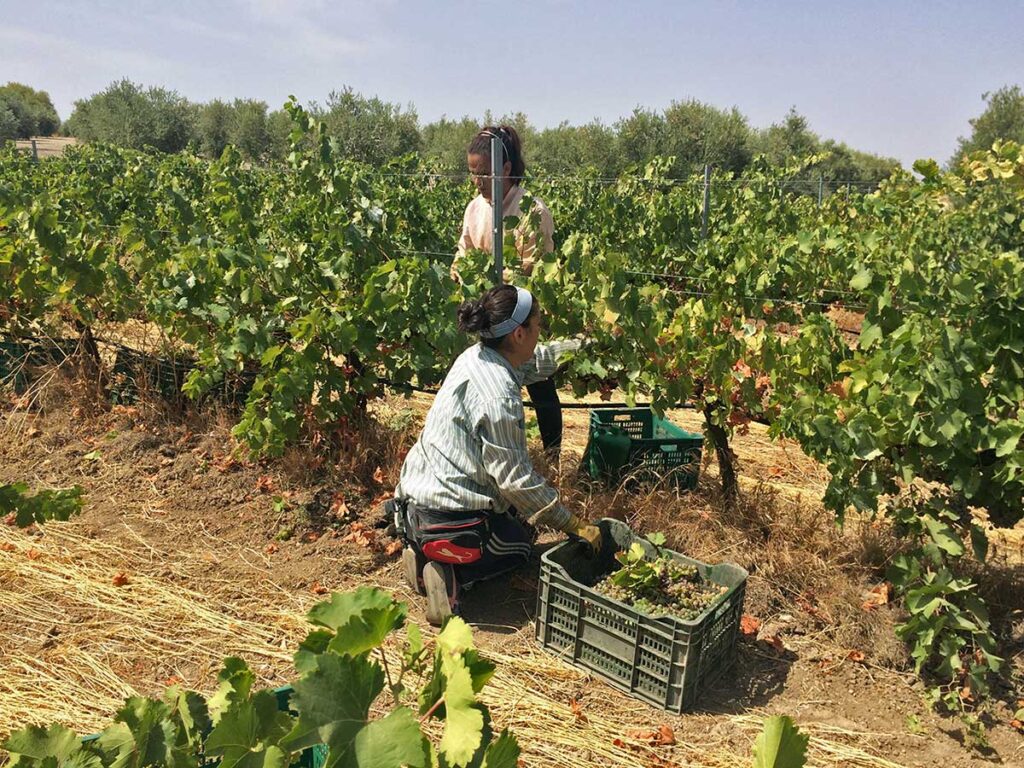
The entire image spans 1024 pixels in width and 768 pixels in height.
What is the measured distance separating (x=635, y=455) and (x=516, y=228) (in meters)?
1.29

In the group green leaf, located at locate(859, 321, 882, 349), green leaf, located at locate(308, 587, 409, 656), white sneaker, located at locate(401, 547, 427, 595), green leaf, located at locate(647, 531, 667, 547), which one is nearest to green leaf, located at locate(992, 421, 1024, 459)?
green leaf, located at locate(859, 321, 882, 349)

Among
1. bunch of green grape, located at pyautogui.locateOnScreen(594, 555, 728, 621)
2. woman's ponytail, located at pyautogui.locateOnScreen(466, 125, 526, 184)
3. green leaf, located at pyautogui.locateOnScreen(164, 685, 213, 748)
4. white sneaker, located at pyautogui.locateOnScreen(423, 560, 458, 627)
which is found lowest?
white sneaker, located at pyautogui.locateOnScreen(423, 560, 458, 627)

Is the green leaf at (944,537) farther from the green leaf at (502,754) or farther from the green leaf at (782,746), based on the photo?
the green leaf at (502,754)

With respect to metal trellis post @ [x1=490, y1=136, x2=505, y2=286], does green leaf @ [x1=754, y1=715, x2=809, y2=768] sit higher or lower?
lower

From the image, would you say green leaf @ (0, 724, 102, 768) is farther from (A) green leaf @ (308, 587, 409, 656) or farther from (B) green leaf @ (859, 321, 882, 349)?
(B) green leaf @ (859, 321, 882, 349)

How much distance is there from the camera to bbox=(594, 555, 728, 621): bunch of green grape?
2.97 m

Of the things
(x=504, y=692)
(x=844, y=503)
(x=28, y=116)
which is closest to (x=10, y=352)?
(x=504, y=692)

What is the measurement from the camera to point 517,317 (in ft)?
10.2

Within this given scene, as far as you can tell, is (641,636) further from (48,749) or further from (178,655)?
(48,749)

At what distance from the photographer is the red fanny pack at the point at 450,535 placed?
125 inches

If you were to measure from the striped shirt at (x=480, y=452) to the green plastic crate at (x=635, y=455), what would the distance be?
3.05 feet

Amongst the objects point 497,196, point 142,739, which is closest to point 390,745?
point 142,739

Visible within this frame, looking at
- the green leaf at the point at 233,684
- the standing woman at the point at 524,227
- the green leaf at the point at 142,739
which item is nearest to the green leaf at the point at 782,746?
the green leaf at the point at 233,684

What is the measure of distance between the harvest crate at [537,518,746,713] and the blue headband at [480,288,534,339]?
851 mm
